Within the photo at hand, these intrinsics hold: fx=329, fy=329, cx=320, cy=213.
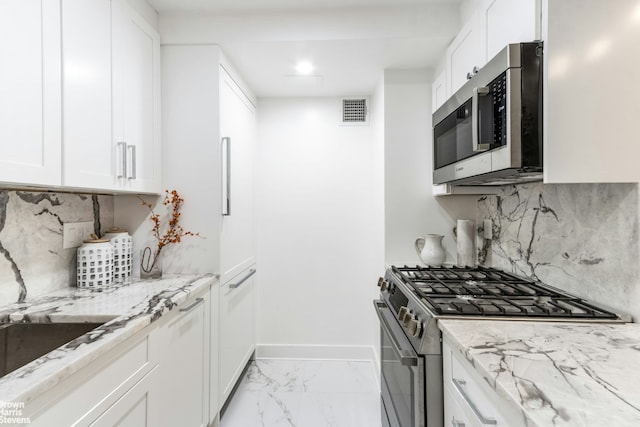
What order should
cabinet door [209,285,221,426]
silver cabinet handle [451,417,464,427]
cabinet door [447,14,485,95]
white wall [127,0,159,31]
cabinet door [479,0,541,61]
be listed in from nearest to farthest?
silver cabinet handle [451,417,464,427], cabinet door [479,0,541,61], cabinet door [447,14,485,95], white wall [127,0,159,31], cabinet door [209,285,221,426]

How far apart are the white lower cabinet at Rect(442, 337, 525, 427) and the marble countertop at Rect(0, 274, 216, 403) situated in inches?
40.2

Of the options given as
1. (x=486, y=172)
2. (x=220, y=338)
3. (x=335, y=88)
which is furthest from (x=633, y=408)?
(x=335, y=88)

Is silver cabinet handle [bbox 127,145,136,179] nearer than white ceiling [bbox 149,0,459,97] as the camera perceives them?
Yes

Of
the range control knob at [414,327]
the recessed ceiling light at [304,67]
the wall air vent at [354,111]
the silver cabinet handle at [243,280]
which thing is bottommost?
the silver cabinet handle at [243,280]

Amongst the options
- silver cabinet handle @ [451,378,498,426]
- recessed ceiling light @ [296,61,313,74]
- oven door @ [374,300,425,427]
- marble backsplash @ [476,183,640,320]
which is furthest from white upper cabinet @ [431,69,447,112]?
silver cabinet handle @ [451,378,498,426]

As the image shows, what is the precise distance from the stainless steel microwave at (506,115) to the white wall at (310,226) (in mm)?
1440

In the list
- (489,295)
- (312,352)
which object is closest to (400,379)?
(489,295)

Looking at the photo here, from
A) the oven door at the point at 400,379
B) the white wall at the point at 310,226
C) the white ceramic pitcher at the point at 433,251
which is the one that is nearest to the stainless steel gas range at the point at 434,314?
the oven door at the point at 400,379

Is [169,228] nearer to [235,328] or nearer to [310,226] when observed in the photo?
[235,328]

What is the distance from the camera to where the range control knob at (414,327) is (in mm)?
1143

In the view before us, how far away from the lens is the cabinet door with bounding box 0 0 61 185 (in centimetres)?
101

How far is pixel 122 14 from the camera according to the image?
1.56m

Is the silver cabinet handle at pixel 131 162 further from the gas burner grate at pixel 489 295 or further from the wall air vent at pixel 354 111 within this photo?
the wall air vent at pixel 354 111

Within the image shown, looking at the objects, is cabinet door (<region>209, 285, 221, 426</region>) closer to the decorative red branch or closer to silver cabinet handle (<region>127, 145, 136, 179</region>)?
the decorative red branch
